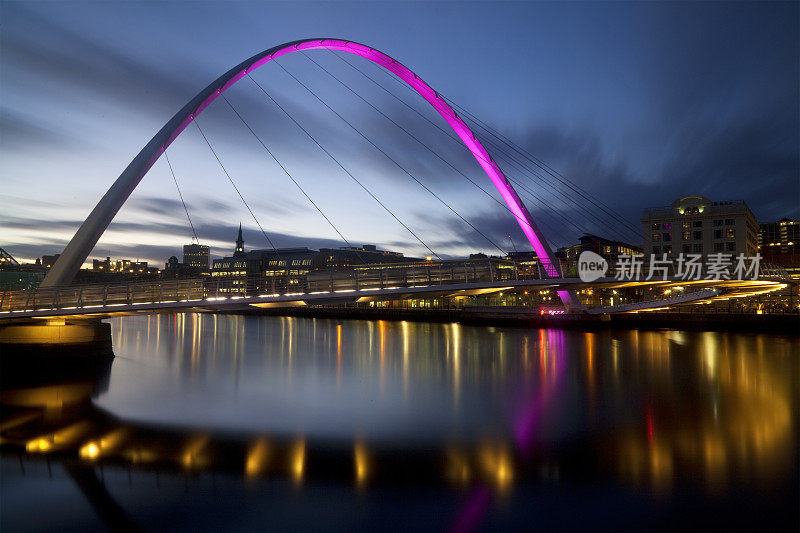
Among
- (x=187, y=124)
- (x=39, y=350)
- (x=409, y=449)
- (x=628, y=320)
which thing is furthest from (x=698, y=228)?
(x=39, y=350)

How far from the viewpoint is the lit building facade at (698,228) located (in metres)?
59.3

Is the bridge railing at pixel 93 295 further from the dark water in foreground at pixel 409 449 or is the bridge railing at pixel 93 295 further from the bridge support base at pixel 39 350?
the dark water in foreground at pixel 409 449

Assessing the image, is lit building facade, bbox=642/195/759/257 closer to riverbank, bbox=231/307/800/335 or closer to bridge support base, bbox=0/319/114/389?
riverbank, bbox=231/307/800/335

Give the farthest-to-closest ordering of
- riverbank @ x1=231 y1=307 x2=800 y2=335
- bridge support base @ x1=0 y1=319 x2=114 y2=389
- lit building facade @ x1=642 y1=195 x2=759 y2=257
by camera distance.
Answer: lit building facade @ x1=642 y1=195 x2=759 y2=257 → riverbank @ x1=231 y1=307 x2=800 y2=335 → bridge support base @ x1=0 y1=319 x2=114 y2=389

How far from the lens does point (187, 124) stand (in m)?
21.2

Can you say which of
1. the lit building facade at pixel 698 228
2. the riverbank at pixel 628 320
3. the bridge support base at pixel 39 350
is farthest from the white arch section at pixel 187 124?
the lit building facade at pixel 698 228

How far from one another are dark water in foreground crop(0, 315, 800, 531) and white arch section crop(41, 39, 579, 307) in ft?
17.4

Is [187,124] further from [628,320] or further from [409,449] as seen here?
[628,320]

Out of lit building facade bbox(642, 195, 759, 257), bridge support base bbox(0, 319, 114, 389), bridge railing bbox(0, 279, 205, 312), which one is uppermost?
lit building facade bbox(642, 195, 759, 257)

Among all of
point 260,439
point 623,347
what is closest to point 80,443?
point 260,439

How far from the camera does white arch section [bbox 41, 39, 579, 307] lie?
55.2 feet

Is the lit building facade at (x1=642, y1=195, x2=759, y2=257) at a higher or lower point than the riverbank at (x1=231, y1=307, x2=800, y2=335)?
higher

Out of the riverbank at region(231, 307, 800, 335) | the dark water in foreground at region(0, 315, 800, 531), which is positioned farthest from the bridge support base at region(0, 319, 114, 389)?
the riverbank at region(231, 307, 800, 335)

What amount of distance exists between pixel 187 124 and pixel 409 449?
17.4m
